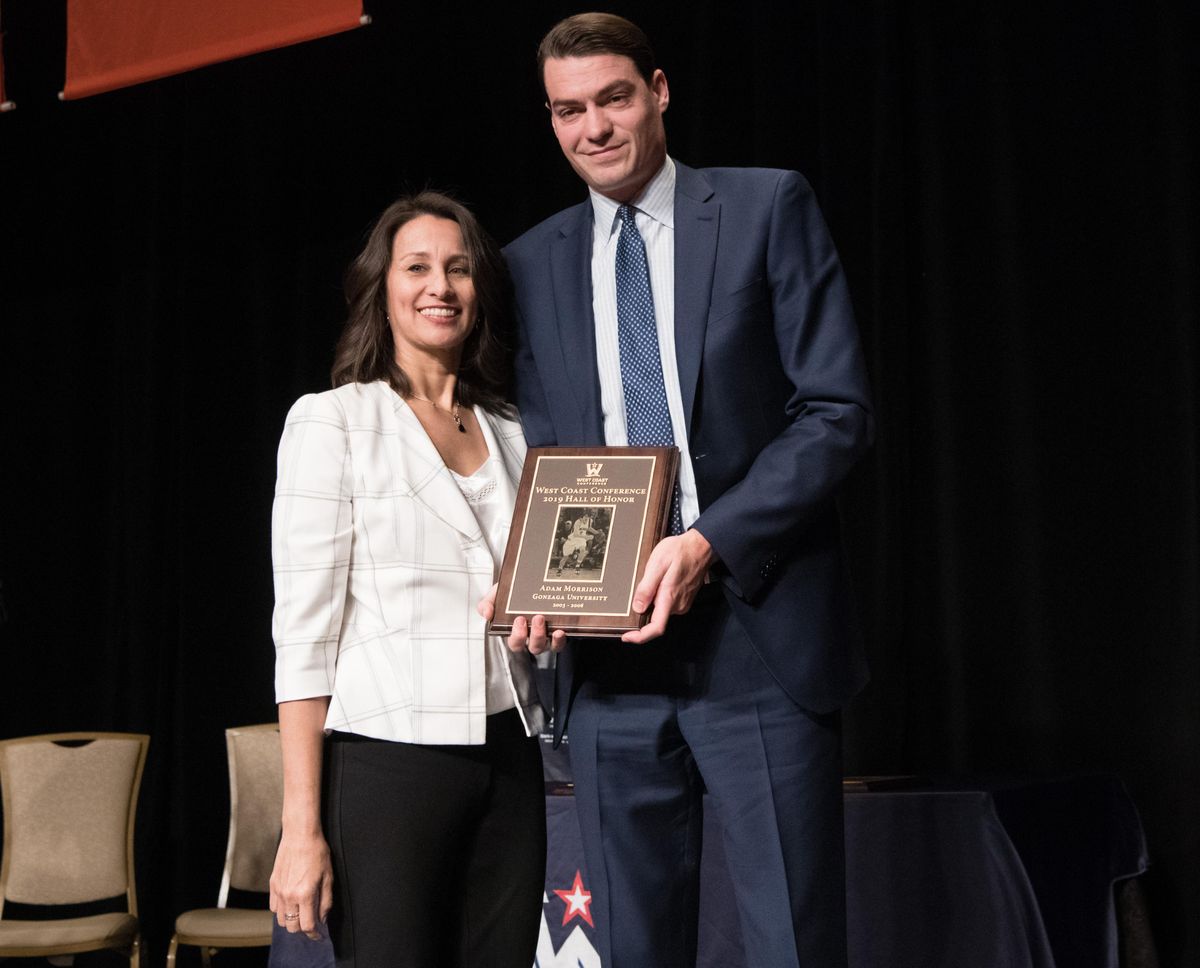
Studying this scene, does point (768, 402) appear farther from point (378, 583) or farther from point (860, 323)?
point (860, 323)

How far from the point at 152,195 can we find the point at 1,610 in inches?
66.6

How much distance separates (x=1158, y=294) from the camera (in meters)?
3.69

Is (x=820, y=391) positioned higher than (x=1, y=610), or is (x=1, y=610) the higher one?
(x=820, y=391)

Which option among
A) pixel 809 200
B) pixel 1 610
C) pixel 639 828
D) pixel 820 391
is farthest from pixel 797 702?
pixel 1 610

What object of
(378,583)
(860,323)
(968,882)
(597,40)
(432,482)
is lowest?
(968,882)

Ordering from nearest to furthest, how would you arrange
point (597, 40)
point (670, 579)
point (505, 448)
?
point (670, 579) → point (597, 40) → point (505, 448)

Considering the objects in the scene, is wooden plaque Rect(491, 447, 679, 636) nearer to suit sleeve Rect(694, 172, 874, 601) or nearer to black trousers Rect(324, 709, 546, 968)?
suit sleeve Rect(694, 172, 874, 601)

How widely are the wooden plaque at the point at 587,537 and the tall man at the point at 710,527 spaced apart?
0.04 metres

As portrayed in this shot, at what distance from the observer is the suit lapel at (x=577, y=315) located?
2.05 m

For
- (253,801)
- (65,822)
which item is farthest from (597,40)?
(65,822)

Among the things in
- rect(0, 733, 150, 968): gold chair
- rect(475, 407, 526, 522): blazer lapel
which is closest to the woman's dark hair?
rect(475, 407, 526, 522): blazer lapel

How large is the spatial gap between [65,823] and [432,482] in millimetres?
3259

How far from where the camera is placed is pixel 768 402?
6.57ft

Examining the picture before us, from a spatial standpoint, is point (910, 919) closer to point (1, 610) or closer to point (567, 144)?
point (567, 144)
